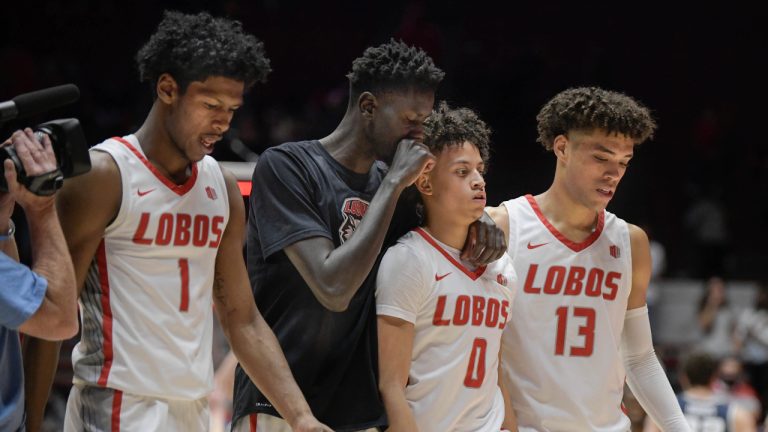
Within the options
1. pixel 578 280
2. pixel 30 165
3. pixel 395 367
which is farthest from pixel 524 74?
pixel 30 165

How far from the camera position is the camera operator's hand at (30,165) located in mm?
2992

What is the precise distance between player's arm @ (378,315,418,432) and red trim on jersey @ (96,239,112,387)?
96cm

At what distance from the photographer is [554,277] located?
169 inches

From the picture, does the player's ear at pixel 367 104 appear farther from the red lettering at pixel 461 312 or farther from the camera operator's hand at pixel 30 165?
the camera operator's hand at pixel 30 165

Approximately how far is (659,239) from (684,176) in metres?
1.12

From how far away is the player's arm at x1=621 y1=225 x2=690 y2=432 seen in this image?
4445 mm

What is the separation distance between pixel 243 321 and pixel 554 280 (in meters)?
1.32

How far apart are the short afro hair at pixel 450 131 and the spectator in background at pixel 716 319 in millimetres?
8593

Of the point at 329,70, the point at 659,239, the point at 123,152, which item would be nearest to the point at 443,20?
the point at 329,70

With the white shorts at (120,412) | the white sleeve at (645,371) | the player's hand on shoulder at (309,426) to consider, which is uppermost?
the white sleeve at (645,371)

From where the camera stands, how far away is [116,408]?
10.9 feet

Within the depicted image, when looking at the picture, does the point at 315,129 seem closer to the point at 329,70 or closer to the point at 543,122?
the point at 329,70

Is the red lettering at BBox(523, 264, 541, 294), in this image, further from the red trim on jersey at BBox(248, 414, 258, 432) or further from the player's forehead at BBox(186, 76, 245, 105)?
the player's forehead at BBox(186, 76, 245, 105)

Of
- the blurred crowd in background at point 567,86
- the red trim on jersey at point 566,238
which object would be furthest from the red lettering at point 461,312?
the blurred crowd in background at point 567,86
